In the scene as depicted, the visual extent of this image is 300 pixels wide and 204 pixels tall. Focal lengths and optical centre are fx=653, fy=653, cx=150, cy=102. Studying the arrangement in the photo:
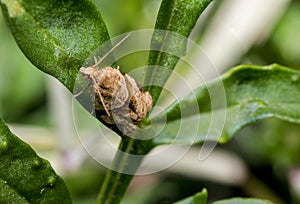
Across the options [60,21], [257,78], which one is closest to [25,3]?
[60,21]

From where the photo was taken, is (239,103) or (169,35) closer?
(169,35)

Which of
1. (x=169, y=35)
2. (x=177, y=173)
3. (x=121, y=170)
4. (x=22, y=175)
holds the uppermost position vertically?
(x=169, y=35)

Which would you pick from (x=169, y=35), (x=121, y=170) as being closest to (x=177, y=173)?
(x=121, y=170)

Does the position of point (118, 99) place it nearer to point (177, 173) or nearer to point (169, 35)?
point (169, 35)

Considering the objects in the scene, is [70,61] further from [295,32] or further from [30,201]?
[295,32]

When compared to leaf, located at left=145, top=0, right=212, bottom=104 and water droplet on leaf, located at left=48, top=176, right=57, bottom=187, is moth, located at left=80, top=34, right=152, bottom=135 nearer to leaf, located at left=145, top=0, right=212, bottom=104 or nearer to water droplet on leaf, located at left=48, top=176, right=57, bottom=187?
leaf, located at left=145, top=0, right=212, bottom=104

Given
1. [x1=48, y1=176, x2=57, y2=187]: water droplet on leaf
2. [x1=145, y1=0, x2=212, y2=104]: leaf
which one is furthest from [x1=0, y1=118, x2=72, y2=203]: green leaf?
[x1=145, y1=0, x2=212, y2=104]: leaf
